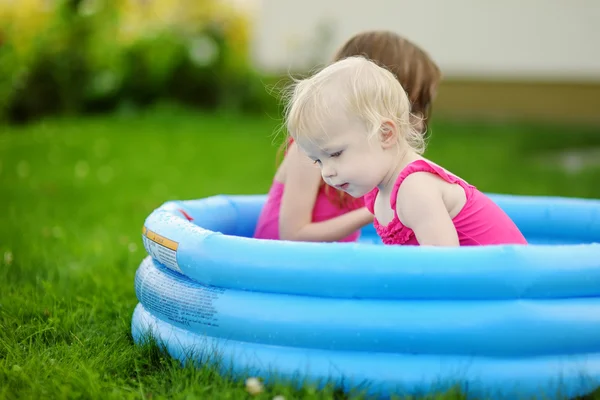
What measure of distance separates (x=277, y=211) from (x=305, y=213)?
0.25 meters

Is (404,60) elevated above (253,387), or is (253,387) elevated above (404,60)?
(404,60)

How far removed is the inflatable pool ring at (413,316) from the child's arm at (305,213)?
0.68 metres

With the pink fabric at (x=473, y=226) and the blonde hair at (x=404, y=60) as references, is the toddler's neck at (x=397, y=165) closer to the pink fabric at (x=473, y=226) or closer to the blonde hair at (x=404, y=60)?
the pink fabric at (x=473, y=226)

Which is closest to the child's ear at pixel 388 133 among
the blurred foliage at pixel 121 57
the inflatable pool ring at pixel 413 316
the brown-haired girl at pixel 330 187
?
the inflatable pool ring at pixel 413 316

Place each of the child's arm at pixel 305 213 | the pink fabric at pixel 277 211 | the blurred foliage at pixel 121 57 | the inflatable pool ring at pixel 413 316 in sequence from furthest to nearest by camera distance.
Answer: the blurred foliage at pixel 121 57 → the pink fabric at pixel 277 211 → the child's arm at pixel 305 213 → the inflatable pool ring at pixel 413 316

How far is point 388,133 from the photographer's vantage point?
2.59m

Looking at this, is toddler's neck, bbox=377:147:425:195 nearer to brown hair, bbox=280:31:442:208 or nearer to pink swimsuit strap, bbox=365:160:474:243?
pink swimsuit strap, bbox=365:160:474:243

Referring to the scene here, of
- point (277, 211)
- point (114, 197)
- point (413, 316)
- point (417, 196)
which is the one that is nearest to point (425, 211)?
point (417, 196)

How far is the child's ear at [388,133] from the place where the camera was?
2.56m

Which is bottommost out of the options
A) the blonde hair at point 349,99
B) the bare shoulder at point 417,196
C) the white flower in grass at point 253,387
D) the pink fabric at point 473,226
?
the white flower in grass at point 253,387

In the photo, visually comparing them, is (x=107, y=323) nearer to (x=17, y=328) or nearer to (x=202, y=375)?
(x=17, y=328)

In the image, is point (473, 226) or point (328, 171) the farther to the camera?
point (473, 226)

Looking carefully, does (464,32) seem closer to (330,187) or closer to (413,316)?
(330,187)

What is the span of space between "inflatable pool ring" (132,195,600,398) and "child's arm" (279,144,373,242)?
68 centimetres
